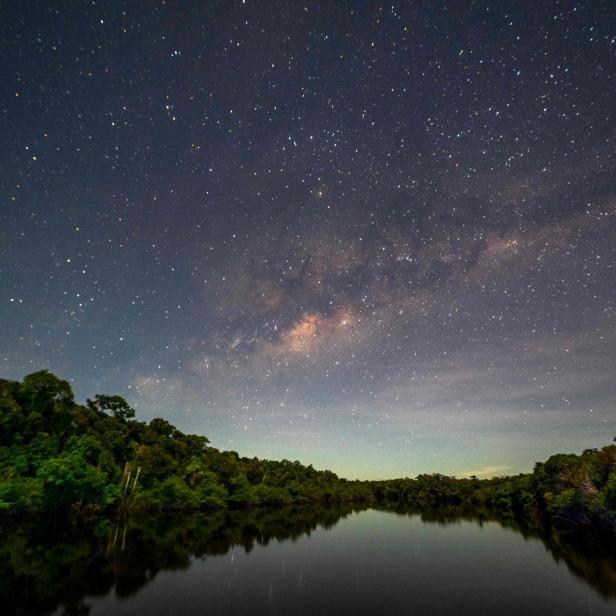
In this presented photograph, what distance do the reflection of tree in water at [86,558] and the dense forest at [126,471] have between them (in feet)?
13.2

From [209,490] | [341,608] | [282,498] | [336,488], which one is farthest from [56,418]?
[336,488]

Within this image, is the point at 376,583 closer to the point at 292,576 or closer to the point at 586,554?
the point at 292,576

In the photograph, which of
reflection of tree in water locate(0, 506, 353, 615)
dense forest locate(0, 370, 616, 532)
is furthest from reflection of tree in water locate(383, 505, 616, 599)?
reflection of tree in water locate(0, 506, 353, 615)

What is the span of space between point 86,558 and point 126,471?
35.7 metres

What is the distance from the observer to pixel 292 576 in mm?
18469

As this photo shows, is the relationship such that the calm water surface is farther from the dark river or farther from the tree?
the tree

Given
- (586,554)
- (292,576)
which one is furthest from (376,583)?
(586,554)

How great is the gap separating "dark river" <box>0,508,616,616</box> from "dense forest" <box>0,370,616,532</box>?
6506 millimetres

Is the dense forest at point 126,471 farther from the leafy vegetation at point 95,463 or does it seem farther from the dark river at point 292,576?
the dark river at point 292,576

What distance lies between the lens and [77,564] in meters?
17.9

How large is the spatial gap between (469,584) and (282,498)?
7613 cm

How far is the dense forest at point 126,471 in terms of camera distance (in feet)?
109

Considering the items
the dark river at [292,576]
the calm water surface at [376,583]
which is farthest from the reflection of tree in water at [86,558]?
the calm water surface at [376,583]

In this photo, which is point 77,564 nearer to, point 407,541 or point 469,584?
point 469,584
